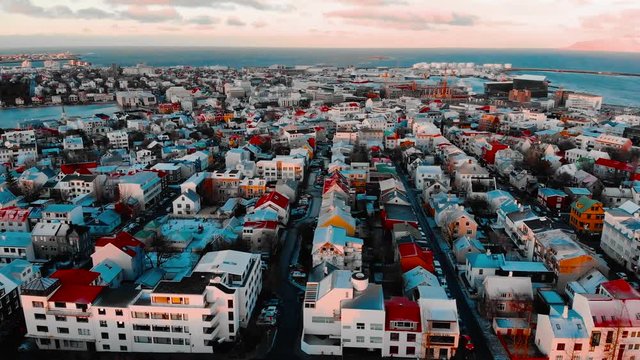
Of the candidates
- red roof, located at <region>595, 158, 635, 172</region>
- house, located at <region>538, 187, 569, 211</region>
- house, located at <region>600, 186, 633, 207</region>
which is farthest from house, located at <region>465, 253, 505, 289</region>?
red roof, located at <region>595, 158, 635, 172</region>

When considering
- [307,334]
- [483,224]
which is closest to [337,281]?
[307,334]

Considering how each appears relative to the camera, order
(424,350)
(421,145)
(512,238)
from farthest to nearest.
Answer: (421,145)
(512,238)
(424,350)

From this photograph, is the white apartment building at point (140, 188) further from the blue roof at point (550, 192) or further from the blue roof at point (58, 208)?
the blue roof at point (550, 192)

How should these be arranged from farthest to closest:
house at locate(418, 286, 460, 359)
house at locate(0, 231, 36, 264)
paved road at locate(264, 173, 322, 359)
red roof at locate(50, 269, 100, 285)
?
1. house at locate(0, 231, 36, 264)
2. red roof at locate(50, 269, 100, 285)
3. paved road at locate(264, 173, 322, 359)
4. house at locate(418, 286, 460, 359)

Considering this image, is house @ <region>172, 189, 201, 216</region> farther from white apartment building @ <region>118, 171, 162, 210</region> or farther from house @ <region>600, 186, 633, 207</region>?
house @ <region>600, 186, 633, 207</region>

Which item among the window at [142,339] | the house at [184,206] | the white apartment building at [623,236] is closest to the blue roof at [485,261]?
the white apartment building at [623,236]

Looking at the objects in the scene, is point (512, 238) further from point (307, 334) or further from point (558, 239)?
point (307, 334)
